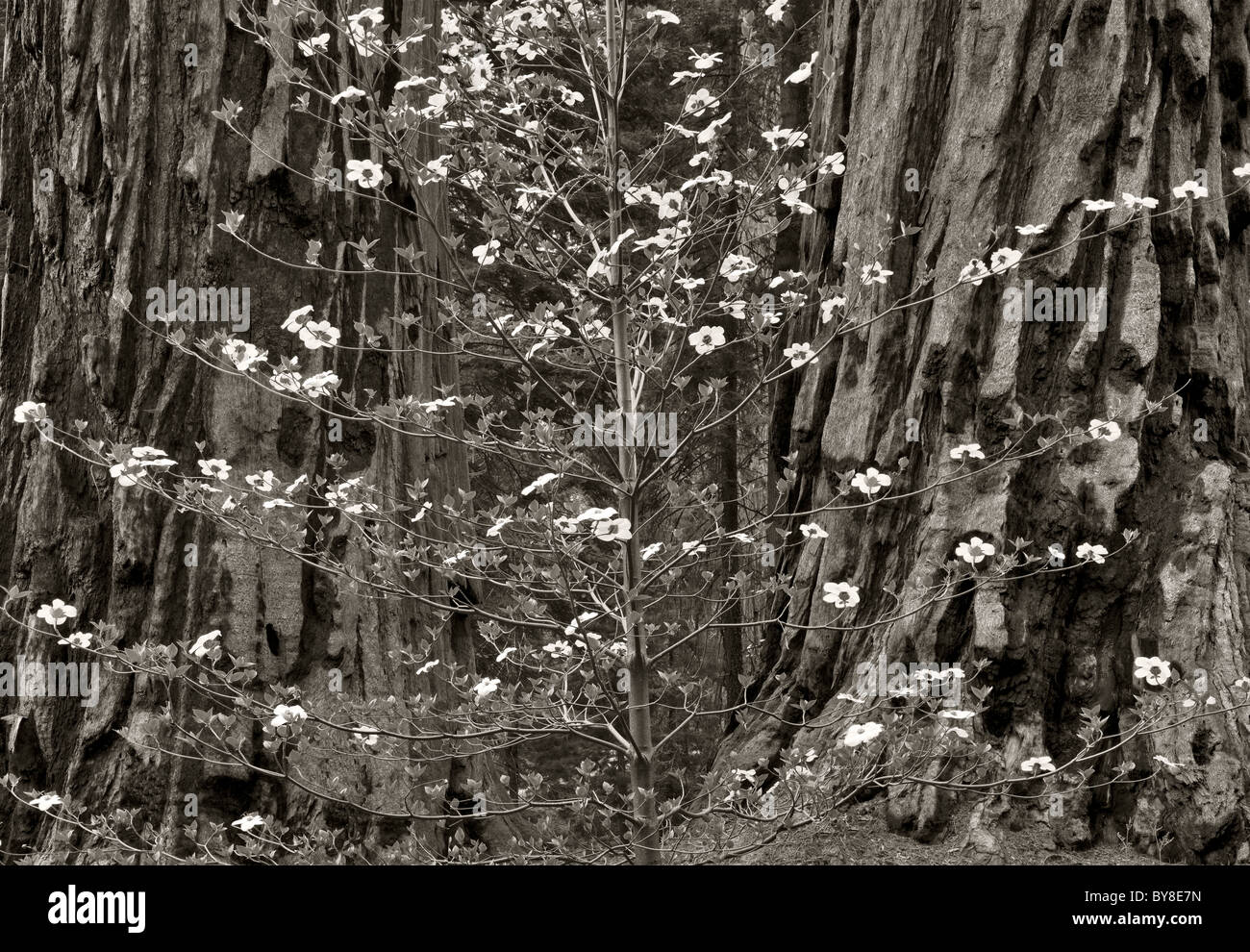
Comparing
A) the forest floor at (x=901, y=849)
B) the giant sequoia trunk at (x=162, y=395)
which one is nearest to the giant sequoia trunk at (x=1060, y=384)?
the forest floor at (x=901, y=849)

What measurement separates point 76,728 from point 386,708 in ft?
4.03

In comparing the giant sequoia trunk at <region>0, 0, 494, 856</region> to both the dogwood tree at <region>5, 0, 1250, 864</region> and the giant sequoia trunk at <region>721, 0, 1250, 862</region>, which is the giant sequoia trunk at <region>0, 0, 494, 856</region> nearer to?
the dogwood tree at <region>5, 0, 1250, 864</region>

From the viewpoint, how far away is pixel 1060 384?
3.94m

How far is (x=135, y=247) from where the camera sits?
11.0 ft

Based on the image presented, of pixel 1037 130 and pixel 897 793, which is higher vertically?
pixel 1037 130

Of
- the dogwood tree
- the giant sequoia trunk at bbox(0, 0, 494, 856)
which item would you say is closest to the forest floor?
the dogwood tree

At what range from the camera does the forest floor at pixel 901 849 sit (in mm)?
3537

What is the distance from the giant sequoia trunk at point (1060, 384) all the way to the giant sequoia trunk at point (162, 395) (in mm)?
1693

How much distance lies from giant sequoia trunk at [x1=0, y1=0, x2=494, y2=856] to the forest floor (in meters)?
1.48

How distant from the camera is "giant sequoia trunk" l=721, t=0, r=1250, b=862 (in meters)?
3.74

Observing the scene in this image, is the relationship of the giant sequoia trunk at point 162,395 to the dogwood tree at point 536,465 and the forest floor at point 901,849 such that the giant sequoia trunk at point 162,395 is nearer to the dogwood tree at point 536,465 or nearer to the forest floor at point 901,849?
the dogwood tree at point 536,465
